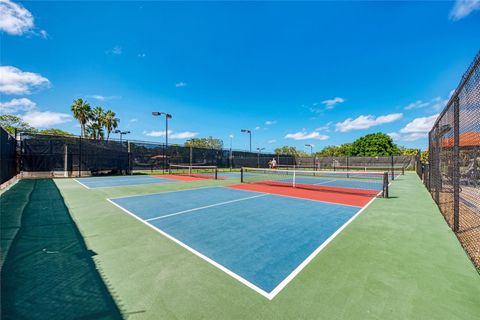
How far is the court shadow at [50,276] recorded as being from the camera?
2.20 m

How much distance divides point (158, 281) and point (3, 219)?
18.4 ft

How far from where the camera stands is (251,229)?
4617 mm

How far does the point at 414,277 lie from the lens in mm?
2787

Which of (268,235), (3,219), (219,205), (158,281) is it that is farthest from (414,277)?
(3,219)

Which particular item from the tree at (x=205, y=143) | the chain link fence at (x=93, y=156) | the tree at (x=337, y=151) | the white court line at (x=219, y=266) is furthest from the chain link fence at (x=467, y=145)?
the tree at (x=205, y=143)

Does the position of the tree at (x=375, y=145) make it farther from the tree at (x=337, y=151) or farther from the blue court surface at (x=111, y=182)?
the blue court surface at (x=111, y=182)

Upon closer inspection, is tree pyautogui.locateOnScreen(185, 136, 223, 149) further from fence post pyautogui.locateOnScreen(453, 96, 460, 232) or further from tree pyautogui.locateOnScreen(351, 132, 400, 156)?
fence post pyautogui.locateOnScreen(453, 96, 460, 232)

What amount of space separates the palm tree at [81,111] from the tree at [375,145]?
59.3m

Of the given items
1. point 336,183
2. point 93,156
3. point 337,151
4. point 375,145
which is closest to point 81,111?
point 93,156

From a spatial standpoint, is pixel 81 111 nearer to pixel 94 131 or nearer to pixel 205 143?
pixel 94 131

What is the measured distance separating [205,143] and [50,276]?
76.6 metres

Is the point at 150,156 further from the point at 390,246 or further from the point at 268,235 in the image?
the point at 390,246

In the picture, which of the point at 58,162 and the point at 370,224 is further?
the point at 58,162

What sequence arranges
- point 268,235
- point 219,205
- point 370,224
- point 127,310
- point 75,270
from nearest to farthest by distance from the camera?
point 127,310 < point 75,270 < point 268,235 < point 370,224 < point 219,205
